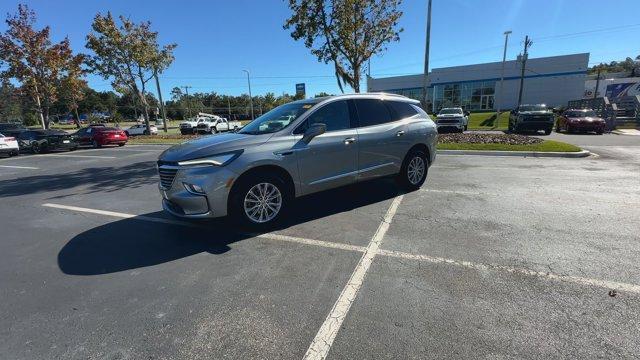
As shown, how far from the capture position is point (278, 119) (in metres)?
5.44

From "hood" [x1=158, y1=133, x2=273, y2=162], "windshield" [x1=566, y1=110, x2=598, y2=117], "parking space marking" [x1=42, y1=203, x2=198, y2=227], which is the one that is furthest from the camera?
"windshield" [x1=566, y1=110, x2=598, y2=117]

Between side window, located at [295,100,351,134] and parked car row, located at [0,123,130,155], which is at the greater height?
side window, located at [295,100,351,134]

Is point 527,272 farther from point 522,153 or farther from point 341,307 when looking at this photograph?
point 522,153

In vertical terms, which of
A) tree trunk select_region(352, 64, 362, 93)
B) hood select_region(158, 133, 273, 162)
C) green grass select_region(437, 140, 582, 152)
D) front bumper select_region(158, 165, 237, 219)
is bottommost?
green grass select_region(437, 140, 582, 152)

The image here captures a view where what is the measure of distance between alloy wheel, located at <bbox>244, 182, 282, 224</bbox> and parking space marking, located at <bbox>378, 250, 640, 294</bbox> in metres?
1.61

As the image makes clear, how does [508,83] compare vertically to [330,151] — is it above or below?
above

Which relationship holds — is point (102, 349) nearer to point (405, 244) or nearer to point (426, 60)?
point (405, 244)

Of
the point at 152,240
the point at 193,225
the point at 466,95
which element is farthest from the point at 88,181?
the point at 466,95

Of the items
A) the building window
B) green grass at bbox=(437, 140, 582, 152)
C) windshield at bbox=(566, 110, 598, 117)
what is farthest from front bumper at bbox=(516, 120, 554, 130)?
the building window

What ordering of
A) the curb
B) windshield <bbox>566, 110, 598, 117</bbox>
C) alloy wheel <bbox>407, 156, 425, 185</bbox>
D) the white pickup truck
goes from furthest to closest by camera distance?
1. the white pickup truck
2. windshield <bbox>566, 110, 598, 117</bbox>
3. the curb
4. alloy wheel <bbox>407, 156, 425, 185</bbox>

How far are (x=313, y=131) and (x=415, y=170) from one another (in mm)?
2690

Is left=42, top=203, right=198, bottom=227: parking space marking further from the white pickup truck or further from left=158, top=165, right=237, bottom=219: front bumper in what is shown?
the white pickup truck

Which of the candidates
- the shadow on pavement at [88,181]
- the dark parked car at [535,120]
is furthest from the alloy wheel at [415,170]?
the dark parked car at [535,120]

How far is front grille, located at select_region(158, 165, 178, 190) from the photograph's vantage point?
4.38m
